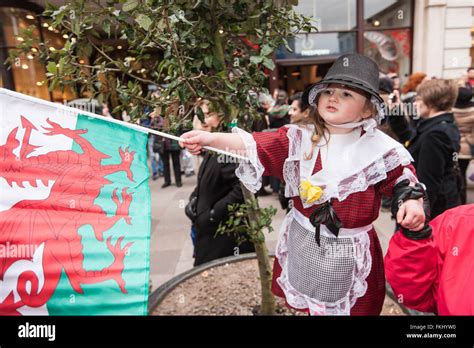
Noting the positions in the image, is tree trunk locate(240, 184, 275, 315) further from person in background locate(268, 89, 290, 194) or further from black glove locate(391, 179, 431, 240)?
person in background locate(268, 89, 290, 194)

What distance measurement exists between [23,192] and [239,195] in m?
1.57

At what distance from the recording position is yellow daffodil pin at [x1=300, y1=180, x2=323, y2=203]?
4.76 feet

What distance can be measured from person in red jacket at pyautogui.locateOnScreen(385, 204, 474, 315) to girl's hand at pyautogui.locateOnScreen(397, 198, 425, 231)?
4cm

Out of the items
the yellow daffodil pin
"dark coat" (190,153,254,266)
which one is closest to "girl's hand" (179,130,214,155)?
the yellow daffodil pin

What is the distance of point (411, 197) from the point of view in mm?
1294

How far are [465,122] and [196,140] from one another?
4590 mm

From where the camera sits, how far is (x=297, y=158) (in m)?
1.58

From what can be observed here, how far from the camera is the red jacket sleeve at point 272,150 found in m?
1.57

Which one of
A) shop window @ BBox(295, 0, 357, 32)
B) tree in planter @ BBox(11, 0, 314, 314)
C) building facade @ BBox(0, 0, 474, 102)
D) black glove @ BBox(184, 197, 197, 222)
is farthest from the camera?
shop window @ BBox(295, 0, 357, 32)

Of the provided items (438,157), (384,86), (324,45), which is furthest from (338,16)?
(384,86)

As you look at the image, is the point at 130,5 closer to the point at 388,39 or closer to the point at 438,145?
the point at 438,145

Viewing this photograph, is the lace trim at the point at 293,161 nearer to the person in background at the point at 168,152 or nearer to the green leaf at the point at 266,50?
the green leaf at the point at 266,50

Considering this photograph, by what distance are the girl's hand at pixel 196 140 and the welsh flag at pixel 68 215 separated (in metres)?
0.29

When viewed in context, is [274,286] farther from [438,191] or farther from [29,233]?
[438,191]
